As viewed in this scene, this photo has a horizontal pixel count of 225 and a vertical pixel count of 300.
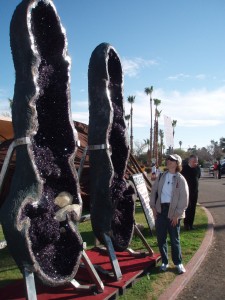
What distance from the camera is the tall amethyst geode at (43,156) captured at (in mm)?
3738

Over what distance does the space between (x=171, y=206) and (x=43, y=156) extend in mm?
2381

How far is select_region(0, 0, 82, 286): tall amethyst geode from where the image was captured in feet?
12.3

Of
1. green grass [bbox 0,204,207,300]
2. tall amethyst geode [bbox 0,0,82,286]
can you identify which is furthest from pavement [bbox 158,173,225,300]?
tall amethyst geode [bbox 0,0,82,286]

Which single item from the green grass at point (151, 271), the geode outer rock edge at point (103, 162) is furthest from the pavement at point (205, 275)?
the geode outer rock edge at point (103, 162)

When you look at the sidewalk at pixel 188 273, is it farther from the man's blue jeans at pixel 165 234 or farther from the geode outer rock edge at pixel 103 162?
the geode outer rock edge at pixel 103 162

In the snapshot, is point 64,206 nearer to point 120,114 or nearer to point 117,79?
point 120,114

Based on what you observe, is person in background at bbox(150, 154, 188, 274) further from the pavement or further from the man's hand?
the pavement

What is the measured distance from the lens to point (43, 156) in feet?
14.1

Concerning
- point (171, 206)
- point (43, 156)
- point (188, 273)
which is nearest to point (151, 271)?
point (188, 273)

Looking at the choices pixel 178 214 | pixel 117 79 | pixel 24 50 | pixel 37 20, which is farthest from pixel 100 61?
pixel 178 214

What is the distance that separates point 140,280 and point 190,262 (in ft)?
4.28

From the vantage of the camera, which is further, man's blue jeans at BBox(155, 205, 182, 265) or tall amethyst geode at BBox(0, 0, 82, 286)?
man's blue jeans at BBox(155, 205, 182, 265)

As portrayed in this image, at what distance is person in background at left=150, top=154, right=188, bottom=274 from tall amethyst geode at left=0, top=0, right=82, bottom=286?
174 centimetres

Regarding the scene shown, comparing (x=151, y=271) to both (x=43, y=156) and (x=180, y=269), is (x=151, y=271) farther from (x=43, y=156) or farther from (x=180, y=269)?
(x=43, y=156)
